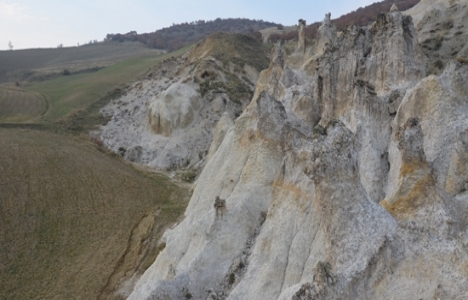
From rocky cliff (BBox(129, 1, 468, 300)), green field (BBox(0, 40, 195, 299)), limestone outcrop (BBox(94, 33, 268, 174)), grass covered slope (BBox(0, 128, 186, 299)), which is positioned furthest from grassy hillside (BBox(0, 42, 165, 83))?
rocky cliff (BBox(129, 1, 468, 300))

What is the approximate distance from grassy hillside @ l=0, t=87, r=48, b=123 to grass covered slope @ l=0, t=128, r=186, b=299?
19.0 meters

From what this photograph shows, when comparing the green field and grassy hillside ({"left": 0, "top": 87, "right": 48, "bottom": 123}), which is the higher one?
grassy hillside ({"left": 0, "top": 87, "right": 48, "bottom": 123})

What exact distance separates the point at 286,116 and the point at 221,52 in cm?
6004

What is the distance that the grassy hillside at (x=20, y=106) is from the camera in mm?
66625

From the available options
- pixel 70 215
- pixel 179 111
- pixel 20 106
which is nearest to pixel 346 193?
pixel 70 215

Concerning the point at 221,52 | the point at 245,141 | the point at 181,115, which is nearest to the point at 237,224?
the point at 245,141

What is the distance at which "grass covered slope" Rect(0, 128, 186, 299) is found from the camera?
26391 mm

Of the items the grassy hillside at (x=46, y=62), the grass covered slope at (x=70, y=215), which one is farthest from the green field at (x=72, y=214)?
the grassy hillside at (x=46, y=62)

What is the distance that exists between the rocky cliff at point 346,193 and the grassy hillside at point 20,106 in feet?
179

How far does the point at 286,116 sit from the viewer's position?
20188 mm

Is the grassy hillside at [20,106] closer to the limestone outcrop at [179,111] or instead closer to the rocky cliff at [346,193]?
the limestone outcrop at [179,111]

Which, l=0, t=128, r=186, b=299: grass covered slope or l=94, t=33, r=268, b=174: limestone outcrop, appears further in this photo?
l=94, t=33, r=268, b=174: limestone outcrop

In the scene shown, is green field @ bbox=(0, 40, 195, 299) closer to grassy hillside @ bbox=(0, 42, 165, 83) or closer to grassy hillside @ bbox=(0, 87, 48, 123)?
grassy hillside @ bbox=(0, 87, 48, 123)

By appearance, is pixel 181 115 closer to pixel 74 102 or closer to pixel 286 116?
pixel 74 102
